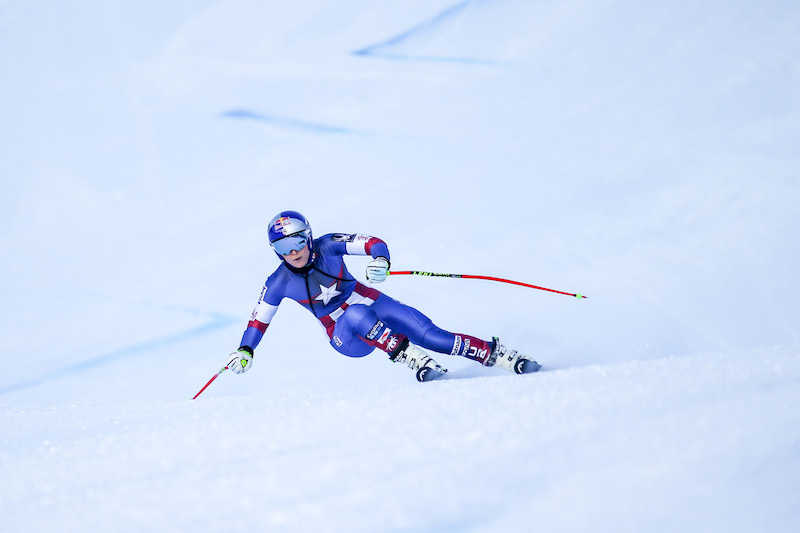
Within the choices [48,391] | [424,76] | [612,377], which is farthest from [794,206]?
[48,391]

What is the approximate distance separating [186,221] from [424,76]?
270 cm

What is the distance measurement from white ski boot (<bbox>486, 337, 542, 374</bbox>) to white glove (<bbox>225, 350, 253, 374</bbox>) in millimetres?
1124

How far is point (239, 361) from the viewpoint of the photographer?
3367 millimetres

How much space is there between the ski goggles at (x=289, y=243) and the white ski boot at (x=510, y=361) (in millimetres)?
1006

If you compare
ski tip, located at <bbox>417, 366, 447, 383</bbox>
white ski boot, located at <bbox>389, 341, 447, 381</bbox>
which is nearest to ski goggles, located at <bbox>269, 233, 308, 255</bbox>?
white ski boot, located at <bbox>389, 341, 447, 381</bbox>

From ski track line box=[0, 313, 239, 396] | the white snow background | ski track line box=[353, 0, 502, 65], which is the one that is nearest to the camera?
the white snow background

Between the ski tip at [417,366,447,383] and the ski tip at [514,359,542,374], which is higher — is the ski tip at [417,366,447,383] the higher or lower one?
the lower one

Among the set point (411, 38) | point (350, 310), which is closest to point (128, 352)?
point (350, 310)

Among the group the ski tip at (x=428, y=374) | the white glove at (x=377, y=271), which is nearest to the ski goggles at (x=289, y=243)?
the white glove at (x=377, y=271)

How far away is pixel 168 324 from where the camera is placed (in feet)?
19.3

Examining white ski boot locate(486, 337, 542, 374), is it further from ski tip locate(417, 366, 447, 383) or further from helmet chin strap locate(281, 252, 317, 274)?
helmet chin strap locate(281, 252, 317, 274)

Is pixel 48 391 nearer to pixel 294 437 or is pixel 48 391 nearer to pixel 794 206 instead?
pixel 294 437

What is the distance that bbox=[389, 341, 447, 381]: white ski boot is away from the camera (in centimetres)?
326

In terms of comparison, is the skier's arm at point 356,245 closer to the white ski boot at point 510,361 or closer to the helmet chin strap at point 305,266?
the helmet chin strap at point 305,266
